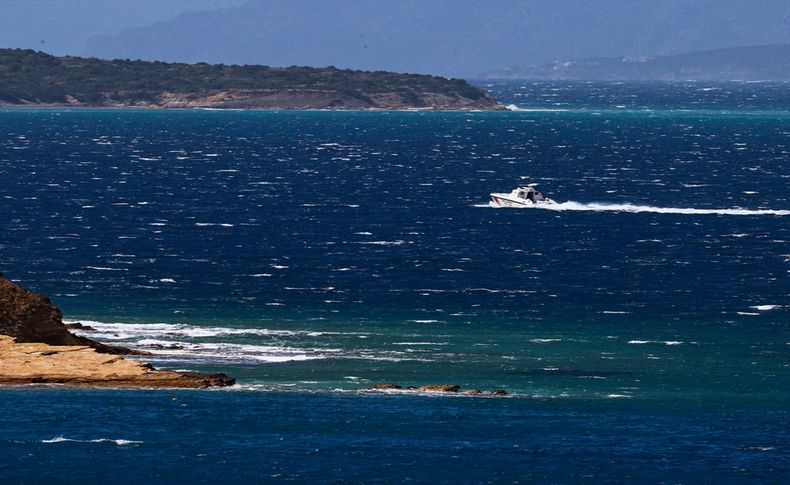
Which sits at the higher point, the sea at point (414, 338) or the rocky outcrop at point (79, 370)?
the rocky outcrop at point (79, 370)

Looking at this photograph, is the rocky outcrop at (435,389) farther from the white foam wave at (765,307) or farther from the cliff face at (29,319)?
the white foam wave at (765,307)

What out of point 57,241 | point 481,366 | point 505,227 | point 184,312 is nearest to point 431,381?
point 481,366

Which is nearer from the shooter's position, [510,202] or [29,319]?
[29,319]

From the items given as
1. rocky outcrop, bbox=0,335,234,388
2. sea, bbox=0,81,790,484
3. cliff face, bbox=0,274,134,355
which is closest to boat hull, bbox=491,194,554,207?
sea, bbox=0,81,790,484

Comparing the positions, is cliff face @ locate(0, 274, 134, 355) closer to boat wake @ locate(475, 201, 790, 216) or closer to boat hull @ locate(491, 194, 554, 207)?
boat wake @ locate(475, 201, 790, 216)

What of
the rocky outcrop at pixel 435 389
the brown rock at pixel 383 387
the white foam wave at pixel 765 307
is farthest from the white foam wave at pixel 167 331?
the white foam wave at pixel 765 307

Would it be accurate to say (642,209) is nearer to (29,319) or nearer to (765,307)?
(765,307)

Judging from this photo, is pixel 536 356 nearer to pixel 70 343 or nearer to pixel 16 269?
pixel 70 343

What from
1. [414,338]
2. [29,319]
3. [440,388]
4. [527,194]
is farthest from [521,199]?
[29,319]

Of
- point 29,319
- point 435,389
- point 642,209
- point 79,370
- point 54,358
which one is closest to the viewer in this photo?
point 79,370
